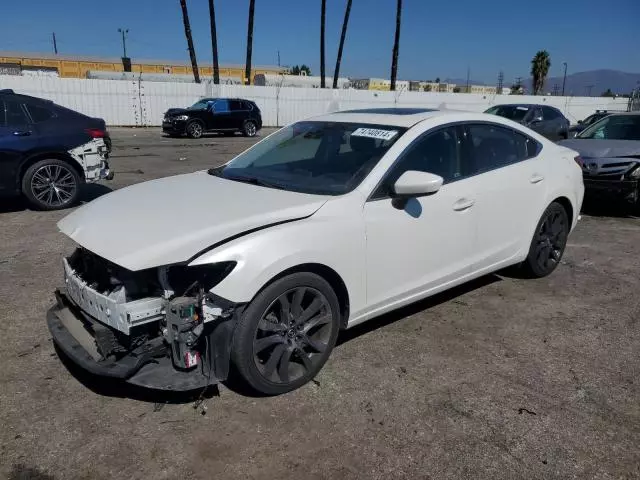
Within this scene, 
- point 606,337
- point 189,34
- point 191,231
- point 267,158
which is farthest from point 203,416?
point 189,34

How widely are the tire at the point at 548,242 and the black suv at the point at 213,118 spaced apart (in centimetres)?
1848

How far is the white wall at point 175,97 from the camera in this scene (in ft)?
76.9

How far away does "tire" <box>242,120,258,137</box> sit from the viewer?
23.2 meters

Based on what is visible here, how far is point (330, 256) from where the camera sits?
3.04 meters

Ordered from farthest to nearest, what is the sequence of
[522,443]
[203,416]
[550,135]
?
[550,135]
[203,416]
[522,443]

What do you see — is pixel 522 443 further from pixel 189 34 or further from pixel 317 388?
pixel 189 34

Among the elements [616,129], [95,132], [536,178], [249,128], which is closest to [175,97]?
[249,128]

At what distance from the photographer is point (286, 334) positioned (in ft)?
9.81

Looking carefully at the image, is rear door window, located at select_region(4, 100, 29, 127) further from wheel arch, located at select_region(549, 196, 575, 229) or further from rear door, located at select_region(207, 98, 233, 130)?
rear door, located at select_region(207, 98, 233, 130)

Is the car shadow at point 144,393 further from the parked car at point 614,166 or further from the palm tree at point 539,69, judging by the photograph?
the palm tree at point 539,69

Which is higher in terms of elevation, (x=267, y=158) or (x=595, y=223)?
(x=267, y=158)

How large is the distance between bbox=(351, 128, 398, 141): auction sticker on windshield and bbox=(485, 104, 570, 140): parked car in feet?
39.7

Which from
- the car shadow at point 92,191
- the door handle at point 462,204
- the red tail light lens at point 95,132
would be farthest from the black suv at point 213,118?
the door handle at point 462,204

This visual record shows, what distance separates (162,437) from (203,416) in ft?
0.82
